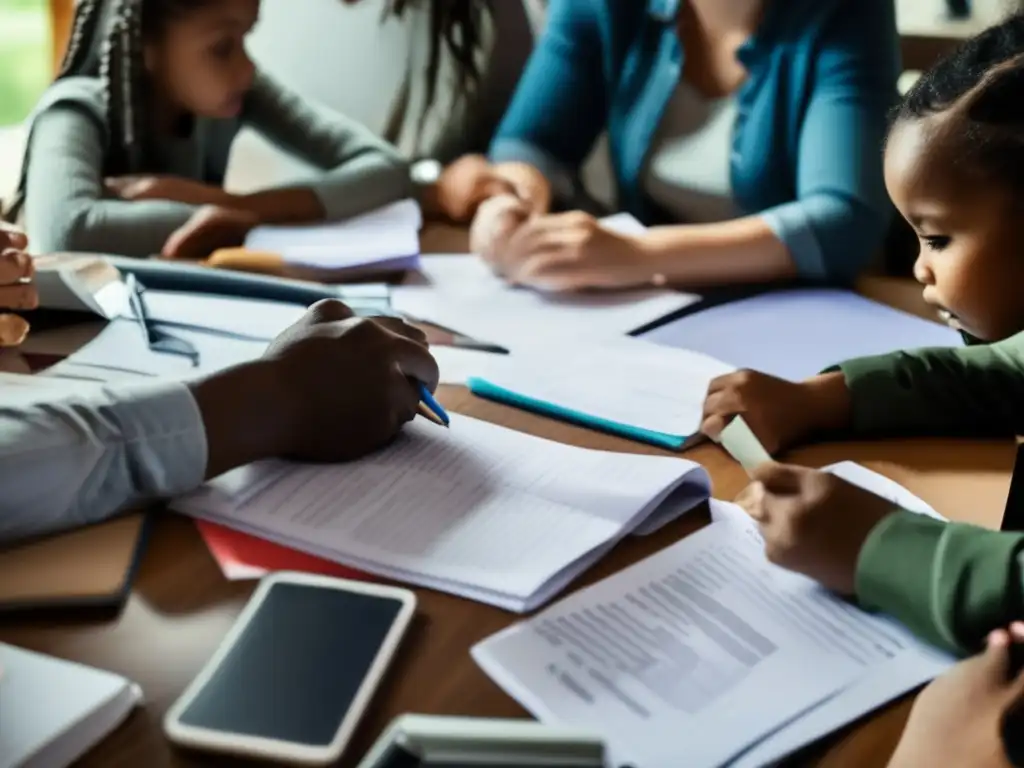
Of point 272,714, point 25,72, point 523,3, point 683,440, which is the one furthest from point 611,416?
point 25,72

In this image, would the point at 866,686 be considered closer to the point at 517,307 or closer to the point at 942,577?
the point at 942,577

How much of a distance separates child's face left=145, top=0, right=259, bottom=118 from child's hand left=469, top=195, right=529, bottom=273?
0.43m

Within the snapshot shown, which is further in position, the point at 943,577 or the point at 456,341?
the point at 456,341

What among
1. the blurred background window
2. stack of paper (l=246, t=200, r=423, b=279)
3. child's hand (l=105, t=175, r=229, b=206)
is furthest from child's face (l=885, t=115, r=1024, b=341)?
the blurred background window

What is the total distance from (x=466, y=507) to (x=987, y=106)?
0.48 meters

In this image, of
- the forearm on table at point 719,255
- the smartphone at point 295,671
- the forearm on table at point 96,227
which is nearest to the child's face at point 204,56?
the forearm on table at point 96,227

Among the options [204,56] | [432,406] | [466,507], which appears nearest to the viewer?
[466,507]

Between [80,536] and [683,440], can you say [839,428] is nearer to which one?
[683,440]

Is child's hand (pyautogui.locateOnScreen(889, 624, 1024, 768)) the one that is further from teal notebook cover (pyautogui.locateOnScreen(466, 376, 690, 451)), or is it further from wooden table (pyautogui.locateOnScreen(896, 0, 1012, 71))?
wooden table (pyautogui.locateOnScreen(896, 0, 1012, 71))

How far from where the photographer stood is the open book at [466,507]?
0.71 meters

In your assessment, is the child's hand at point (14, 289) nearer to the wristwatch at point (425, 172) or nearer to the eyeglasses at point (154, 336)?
the eyeglasses at point (154, 336)

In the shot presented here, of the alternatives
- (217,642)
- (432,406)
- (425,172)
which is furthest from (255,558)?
(425,172)

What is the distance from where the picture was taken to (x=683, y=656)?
2.11ft

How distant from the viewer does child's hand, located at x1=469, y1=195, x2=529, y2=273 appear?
1.32 metres
